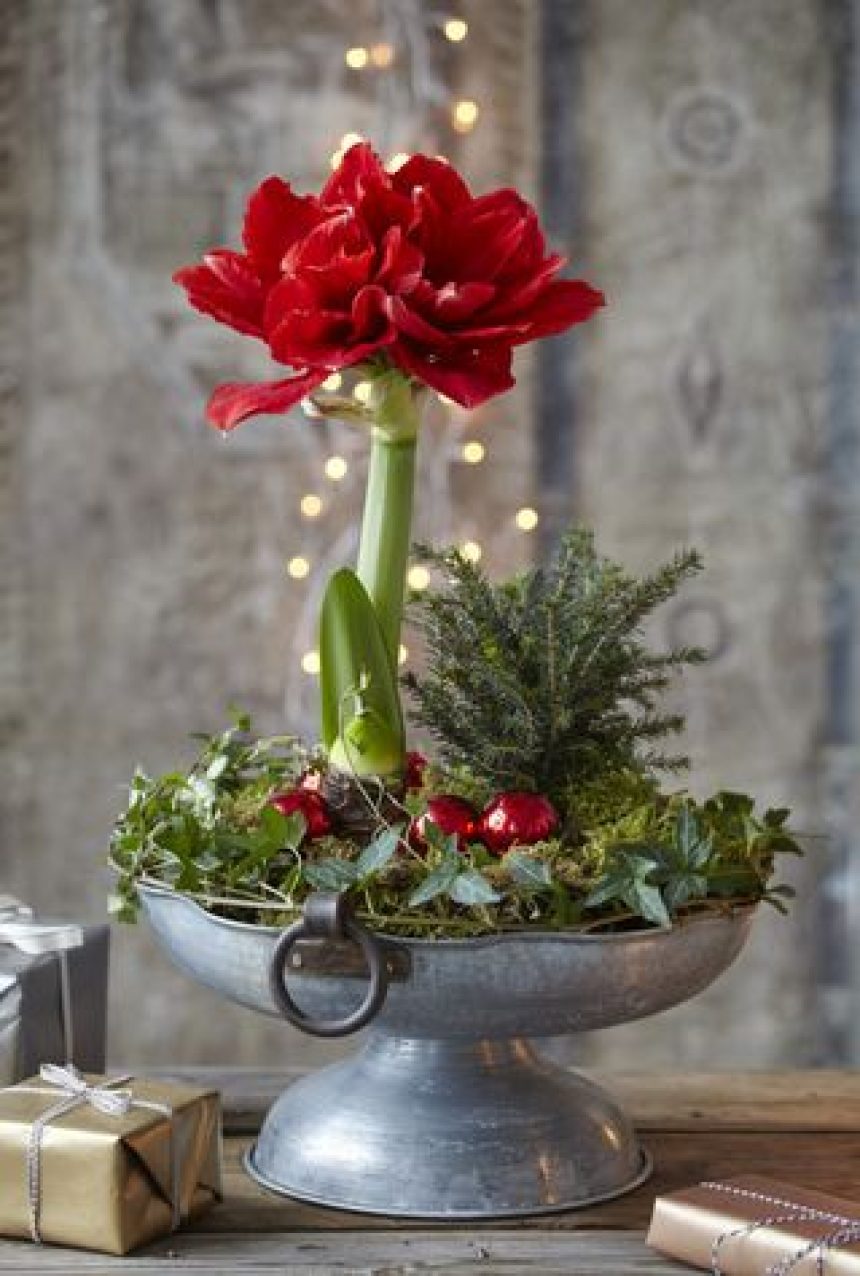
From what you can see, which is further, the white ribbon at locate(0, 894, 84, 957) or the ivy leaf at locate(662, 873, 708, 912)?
the white ribbon at locate(0, 894, 84, 957)

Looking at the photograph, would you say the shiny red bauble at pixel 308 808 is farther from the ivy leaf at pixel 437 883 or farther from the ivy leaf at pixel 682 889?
the ivy leaf at pixel 682 889

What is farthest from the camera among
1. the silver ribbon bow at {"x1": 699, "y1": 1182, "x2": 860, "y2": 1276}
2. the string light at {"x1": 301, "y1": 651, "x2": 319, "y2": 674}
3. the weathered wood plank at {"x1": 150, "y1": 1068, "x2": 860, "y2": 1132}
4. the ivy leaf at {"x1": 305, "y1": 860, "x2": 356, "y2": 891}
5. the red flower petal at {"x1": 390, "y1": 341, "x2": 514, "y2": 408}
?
the string light at {"x1": 301, "y1": 651, "x2": 319, "y2": 674}

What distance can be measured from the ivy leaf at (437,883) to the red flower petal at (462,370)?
0.96 ft

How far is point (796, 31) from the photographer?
8.70 feet

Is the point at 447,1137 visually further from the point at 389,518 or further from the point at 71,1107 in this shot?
the point at 389,518

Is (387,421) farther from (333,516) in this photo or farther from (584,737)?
(333,516)

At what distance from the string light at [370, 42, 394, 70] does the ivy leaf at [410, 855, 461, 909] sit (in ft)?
5.97

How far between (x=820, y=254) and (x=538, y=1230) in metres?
1.85

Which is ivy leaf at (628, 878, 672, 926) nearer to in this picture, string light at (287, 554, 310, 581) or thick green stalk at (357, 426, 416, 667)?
thick green stalk at (357, 426, 416, 667)

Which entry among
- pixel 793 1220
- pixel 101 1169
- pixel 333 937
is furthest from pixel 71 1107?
pixel 793 1220

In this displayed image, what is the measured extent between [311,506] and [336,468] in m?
0.06

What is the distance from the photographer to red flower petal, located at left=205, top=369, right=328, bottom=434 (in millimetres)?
1204

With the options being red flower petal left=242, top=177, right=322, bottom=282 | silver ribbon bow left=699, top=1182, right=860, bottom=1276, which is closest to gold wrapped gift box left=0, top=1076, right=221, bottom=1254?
silver ribbon bow left=699, top=1182, right=860, bottom=1276

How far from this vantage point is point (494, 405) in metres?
2.64
